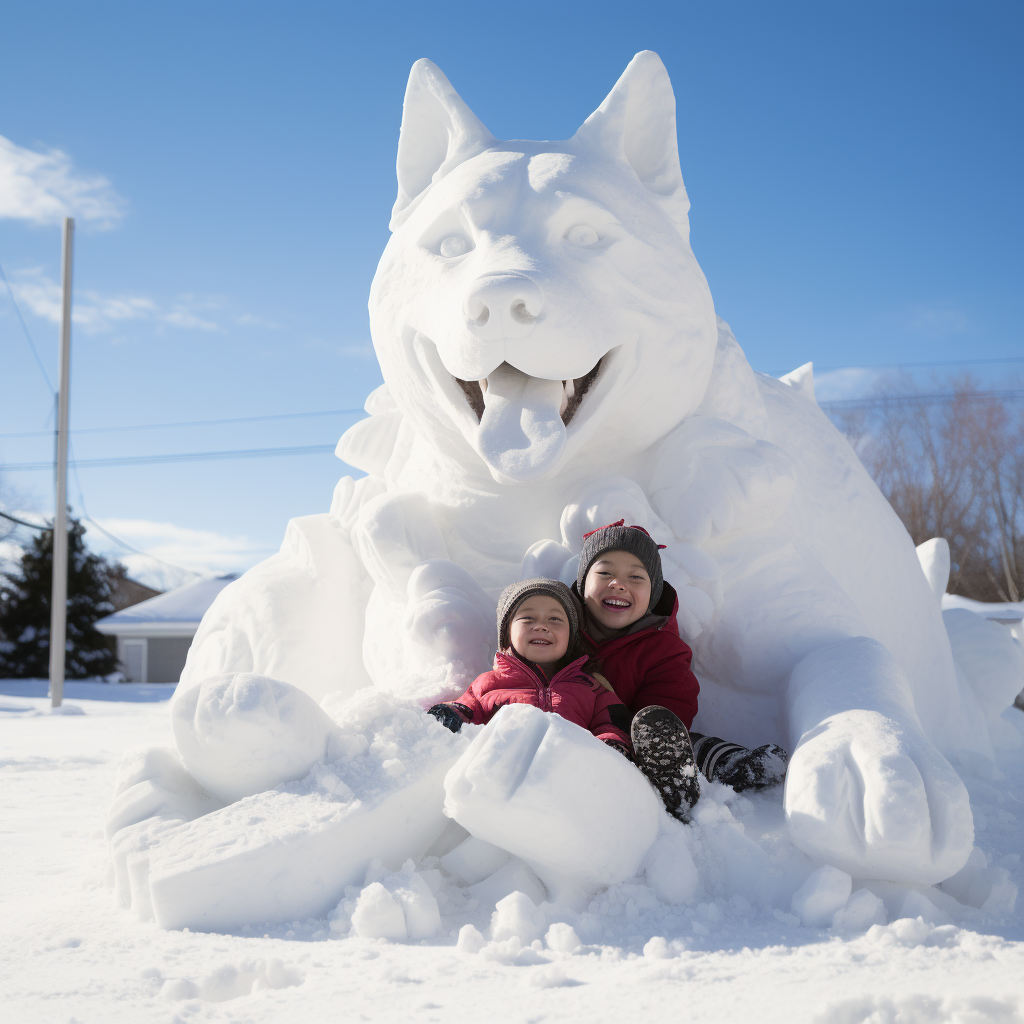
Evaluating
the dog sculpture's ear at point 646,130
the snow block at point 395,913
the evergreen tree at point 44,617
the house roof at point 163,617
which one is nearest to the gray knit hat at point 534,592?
the snow block at point 395,913

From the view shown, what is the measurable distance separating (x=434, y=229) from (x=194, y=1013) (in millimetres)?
2014

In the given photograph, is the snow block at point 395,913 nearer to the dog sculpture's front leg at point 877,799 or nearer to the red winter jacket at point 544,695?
the red winter jacket at point 544,695

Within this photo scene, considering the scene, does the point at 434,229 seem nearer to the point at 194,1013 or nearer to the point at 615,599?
the point at 615,599

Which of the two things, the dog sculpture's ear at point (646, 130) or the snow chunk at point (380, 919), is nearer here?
the snow chunk at point (380, 919)

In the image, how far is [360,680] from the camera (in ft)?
9.91

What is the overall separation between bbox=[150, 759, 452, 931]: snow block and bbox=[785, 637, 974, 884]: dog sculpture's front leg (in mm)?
732

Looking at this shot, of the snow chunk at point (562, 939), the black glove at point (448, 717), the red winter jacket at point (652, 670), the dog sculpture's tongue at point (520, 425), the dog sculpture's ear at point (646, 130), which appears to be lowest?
the snow chunk at point (562, 939)

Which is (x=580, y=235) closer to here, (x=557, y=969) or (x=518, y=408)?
(x=518, y=408)

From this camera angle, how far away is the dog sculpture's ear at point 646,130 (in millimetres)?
2762

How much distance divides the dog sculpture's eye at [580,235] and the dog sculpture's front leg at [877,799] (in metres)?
1.37

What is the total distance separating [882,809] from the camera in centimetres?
163

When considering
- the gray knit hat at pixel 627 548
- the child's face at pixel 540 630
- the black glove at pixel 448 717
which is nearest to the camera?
the black glove at pixel 448 717

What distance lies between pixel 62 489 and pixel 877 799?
8649 millimetres

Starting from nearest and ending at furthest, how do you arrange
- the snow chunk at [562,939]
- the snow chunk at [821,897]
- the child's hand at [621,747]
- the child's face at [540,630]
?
the snow chunk at [562,939], the snow chunk at [821,897], the child's hand at [621,747], the child's face at [540,630]
